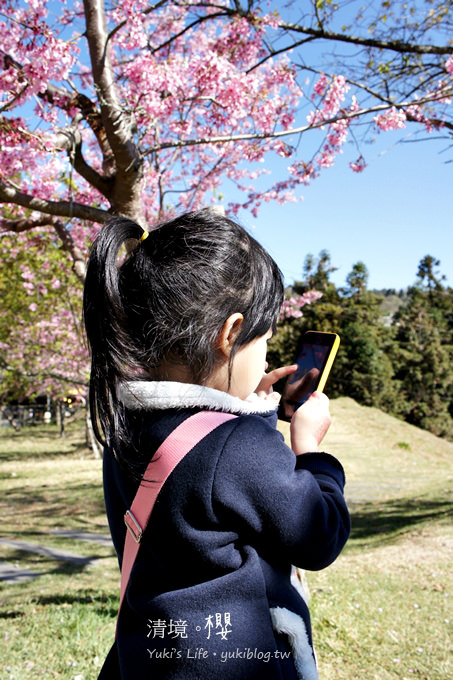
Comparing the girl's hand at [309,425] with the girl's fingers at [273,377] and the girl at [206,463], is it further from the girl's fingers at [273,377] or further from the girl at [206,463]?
the girl's fingers at [273,377]

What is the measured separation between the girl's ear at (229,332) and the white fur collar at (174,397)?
3.4 inches

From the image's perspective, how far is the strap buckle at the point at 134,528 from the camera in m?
0.94

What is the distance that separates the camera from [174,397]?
986mm

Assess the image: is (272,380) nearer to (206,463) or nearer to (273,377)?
(273,377)

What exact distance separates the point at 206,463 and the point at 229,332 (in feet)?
0.90

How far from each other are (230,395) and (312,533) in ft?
0.98

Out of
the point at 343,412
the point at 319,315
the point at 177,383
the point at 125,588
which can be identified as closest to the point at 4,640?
the point at 125,588

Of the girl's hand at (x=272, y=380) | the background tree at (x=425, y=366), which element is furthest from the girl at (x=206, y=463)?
the background tree at (x=425, y=366)

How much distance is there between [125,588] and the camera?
979 mm

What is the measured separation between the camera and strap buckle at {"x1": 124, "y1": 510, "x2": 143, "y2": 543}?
0.94 m

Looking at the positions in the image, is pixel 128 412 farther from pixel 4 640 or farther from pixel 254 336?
pixel 4 640

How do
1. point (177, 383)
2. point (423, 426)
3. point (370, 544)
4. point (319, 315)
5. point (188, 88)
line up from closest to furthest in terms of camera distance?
point (177, 383)
point (188, 88)
point (370, 544)
point (319, 315)
point (423, 426)

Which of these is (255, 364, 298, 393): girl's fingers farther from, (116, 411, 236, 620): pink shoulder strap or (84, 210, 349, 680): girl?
(116, 411, 236, 620): pink shoulder strap

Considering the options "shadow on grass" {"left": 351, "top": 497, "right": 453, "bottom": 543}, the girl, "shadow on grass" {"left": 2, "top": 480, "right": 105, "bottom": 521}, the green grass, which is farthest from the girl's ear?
"shadow on grass" {"left": 2, "top": 480, "right": 105, "bottom": 521}
